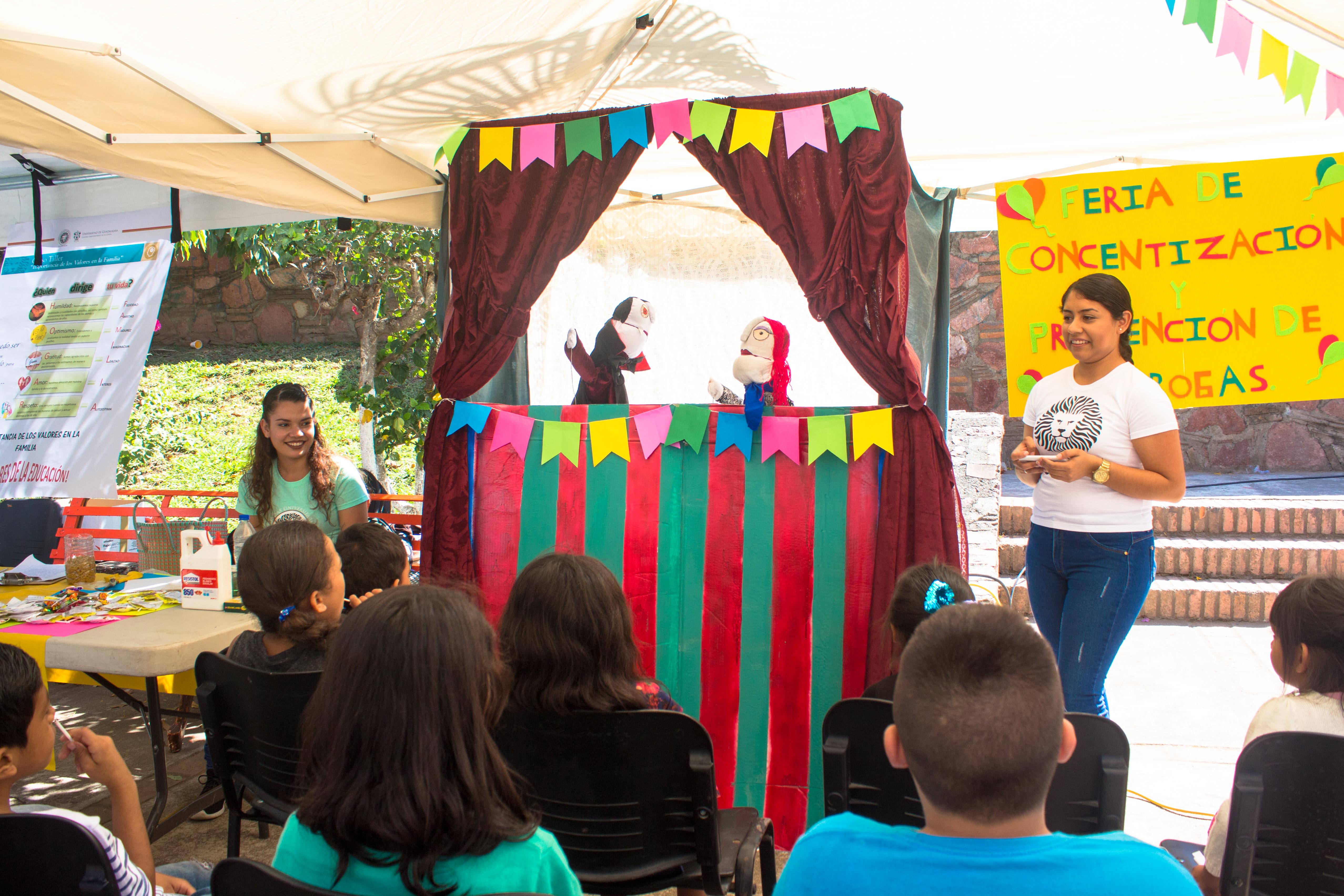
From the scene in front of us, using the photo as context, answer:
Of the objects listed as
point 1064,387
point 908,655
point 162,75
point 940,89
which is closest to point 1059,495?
point 1064,387

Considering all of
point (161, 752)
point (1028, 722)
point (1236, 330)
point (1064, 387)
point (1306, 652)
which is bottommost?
point (161, 752)

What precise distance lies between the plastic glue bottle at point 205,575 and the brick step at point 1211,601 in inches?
180

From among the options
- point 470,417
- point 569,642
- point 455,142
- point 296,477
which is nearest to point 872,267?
point 470,417

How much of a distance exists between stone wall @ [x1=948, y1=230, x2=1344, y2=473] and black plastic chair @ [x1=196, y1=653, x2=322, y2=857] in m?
5.67

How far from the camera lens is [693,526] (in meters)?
2.89

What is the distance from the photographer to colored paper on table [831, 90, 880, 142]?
2.74 m

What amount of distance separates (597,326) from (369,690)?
288 centimetres

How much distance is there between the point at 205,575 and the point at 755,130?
2.25 meters

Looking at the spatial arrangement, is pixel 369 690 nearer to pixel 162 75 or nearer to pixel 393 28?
pixel 393 28

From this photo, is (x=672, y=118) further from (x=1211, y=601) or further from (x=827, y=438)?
(x=1211, y=601)

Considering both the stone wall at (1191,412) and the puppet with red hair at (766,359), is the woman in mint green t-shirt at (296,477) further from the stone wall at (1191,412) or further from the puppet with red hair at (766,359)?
the stone wall at (1191,412)

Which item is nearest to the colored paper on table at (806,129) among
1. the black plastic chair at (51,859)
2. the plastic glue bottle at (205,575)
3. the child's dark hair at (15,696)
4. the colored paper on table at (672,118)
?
the colored paper on table at (672,118)

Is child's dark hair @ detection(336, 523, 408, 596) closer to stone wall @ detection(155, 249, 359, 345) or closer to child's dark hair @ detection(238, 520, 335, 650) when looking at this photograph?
child's dark hair @ detection(238, 520, 335, 650)

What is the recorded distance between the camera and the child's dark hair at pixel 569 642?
1592mm
